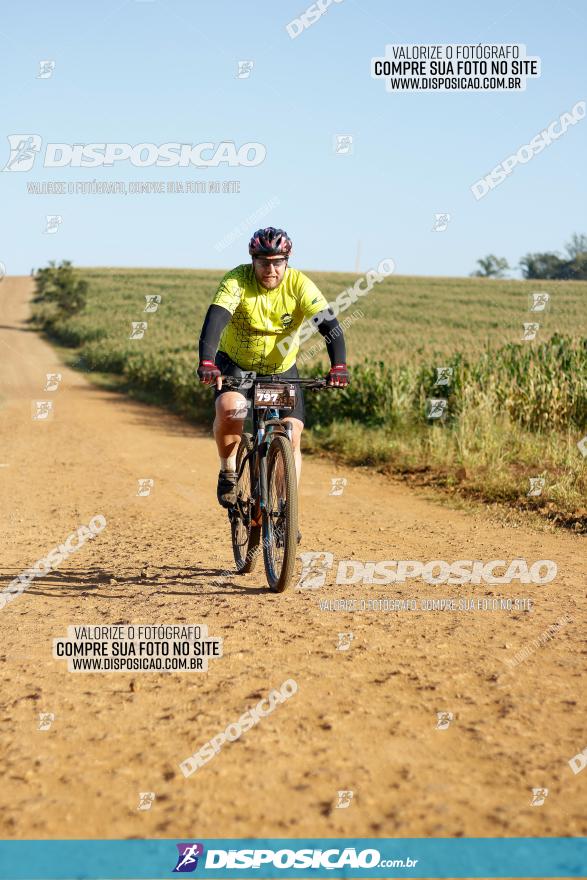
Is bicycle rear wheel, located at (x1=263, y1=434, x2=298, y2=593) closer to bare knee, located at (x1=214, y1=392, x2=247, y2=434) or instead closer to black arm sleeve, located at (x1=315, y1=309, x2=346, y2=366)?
bare knee, located at (x1=214, y1=392, x2=247, y2=434)

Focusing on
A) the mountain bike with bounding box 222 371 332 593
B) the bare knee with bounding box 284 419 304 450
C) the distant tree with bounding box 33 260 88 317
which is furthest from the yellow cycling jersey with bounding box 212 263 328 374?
the distant tree with bounding box 33 260 88 317

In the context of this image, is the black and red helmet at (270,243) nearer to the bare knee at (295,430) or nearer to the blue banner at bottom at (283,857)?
the bare knee at (295,430)

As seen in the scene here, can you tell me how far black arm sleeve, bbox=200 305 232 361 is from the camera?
580 centimetres

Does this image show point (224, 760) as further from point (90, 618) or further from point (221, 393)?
point (221, 393)

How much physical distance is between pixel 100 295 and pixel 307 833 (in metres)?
63.6

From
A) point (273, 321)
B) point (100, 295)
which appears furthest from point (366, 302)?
point (273, 321)

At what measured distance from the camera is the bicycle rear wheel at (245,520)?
20.7 feet

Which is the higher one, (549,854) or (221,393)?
(221,393)

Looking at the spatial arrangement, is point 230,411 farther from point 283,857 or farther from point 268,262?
point 283,857

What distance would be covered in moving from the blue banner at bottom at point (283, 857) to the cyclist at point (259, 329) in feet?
11.0

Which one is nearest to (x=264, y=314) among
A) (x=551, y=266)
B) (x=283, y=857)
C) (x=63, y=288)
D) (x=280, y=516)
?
(x=280, y=516)

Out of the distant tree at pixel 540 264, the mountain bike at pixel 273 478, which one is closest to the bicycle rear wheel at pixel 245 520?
the mountain bike at pixel 273 478

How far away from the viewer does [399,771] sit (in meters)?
3.28

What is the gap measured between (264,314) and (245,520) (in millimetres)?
1481
